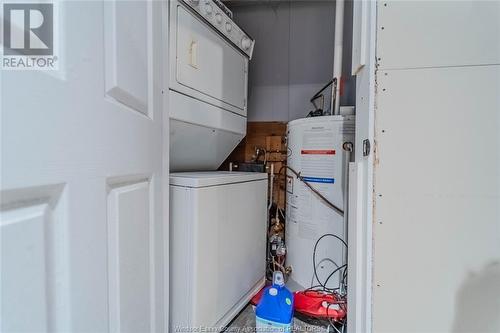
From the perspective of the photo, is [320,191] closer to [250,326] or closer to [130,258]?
[250,326]

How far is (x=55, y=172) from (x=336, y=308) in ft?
5.23

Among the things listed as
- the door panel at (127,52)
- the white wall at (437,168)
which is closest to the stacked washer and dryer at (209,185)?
the door panel at (127,52)

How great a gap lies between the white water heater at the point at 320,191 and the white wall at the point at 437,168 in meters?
0.72

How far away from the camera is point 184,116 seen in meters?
1.33

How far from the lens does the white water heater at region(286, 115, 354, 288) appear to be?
1701mm

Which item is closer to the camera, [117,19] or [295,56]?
[117,19]

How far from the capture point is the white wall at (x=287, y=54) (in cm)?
231

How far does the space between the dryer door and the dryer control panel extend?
0.12 ft

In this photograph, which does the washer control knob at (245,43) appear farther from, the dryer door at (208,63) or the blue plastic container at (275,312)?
the blue plastic container at (275,312)

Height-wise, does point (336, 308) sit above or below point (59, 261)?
below

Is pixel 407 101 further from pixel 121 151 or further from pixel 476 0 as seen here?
pixel 121 151

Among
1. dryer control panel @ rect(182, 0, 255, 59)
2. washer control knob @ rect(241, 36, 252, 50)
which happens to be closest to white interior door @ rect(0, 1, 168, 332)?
dryer control panel @ rect(182, 0, 255, 59)

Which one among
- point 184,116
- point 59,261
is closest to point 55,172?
point 59,261

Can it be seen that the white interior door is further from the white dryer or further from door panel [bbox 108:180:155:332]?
the white dryer
